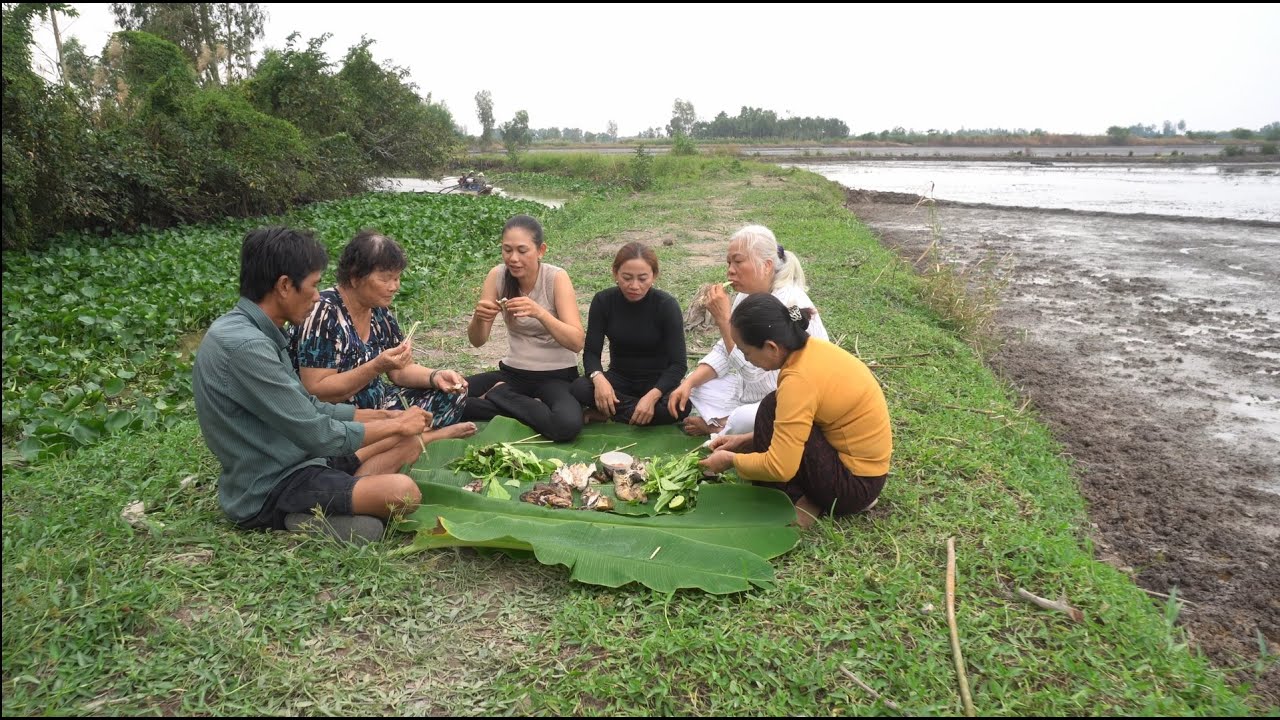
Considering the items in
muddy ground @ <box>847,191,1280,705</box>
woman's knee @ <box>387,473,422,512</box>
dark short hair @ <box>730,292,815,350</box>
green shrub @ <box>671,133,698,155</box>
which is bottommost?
muddy ground @ <box>847,191,1280,705</box>

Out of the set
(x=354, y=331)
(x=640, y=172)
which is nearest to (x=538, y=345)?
(x=354, y=331)

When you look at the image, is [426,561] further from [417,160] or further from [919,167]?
[919,167]

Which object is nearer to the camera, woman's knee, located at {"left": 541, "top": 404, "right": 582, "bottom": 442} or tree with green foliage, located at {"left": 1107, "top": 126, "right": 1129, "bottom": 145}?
woman's knee, located at {"left": 541, "top": 404, "right": 582, "bottom": 442}

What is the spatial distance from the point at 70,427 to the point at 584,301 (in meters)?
4.87

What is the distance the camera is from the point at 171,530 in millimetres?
3008

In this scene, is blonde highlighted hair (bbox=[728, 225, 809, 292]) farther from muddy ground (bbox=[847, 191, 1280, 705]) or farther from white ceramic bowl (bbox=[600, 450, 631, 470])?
muddy ground (bbox=[847, 191, 1280, 705])

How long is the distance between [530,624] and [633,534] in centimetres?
59

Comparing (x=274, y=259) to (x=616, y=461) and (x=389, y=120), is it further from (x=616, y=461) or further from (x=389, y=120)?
(x=389, y=120)

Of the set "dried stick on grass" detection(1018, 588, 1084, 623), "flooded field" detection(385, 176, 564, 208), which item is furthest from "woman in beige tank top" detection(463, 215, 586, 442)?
"flooded field" detection(385, 176, 564, 208)

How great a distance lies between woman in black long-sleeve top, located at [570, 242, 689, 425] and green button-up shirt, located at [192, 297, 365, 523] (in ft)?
5.49

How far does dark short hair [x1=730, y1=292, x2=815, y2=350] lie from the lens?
294cm

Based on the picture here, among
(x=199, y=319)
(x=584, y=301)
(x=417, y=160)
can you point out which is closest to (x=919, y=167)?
(x=417, y=160)

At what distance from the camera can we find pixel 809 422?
9.89 ft

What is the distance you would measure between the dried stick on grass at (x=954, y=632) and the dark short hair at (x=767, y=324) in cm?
105
